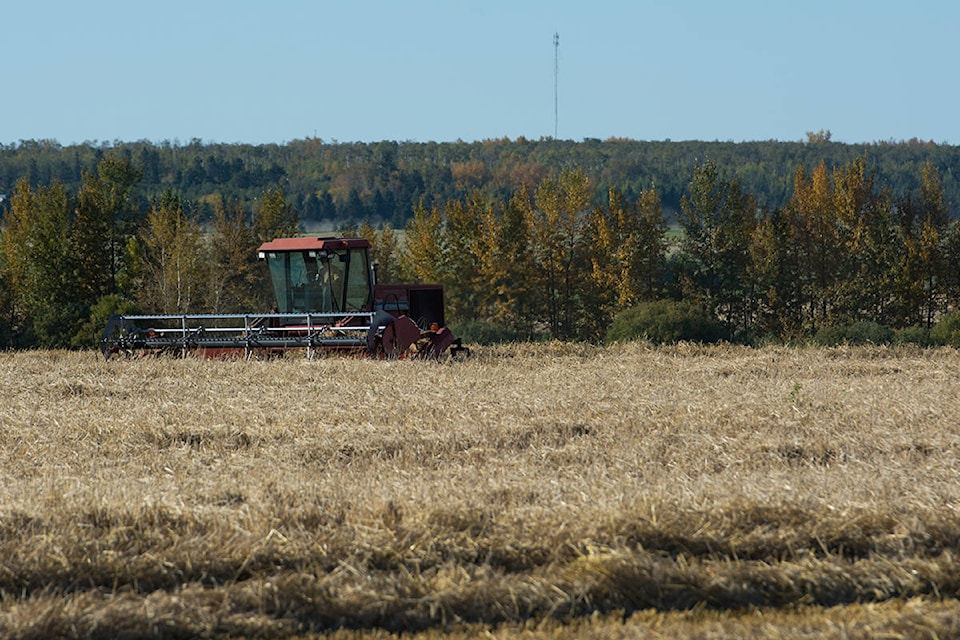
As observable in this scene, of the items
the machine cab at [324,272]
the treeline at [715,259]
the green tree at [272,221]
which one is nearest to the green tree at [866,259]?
the treeline at [715,259]

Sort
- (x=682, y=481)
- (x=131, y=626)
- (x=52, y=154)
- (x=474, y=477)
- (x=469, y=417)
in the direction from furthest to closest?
(x=52, y=154), (x=469, y=417), (x=474, y=477), (x=682, y=481), (x=131, y=626)

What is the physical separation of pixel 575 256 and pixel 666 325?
1973 cm

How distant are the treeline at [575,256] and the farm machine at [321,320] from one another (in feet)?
82.2

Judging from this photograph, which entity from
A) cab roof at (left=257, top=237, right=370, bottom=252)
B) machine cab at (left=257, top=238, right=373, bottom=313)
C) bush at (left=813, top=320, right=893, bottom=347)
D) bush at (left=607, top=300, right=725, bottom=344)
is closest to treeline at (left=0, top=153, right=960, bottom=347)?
bush at (left=813, top=320, right=893, bottom=347)

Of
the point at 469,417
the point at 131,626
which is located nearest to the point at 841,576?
the point at 131,626

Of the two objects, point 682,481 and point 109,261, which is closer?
point 682,481

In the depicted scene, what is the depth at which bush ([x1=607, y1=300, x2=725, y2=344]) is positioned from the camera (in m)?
32.3

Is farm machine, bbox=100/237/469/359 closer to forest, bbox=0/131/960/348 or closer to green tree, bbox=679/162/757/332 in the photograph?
forest, bbox=0/131/960/348

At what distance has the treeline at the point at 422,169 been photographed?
105 m

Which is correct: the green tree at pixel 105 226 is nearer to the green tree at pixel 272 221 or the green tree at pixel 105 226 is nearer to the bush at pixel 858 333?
the green tree at pixel 272 221

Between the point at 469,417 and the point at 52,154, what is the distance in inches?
5098

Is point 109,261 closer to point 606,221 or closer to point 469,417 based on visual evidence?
point 606,221

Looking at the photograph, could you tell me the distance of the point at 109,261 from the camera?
47156 mm

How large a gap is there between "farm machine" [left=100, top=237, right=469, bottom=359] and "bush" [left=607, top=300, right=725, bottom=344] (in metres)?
14.5
